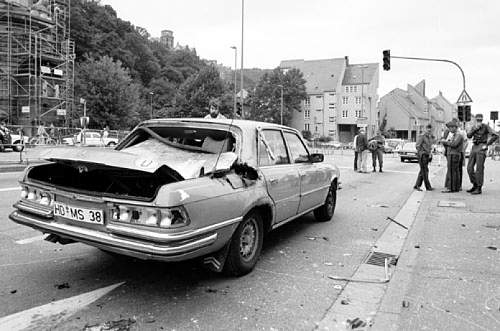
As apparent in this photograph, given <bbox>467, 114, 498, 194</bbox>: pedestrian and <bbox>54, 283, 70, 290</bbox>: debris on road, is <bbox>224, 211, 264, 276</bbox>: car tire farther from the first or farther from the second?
<bbox>467, 114, 498, 194</bbox>: pedestrian

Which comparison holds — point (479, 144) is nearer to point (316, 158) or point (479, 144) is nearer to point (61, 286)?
point (316, 158)

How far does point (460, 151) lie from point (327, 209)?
5.47 metres

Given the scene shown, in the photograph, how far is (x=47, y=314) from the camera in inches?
139

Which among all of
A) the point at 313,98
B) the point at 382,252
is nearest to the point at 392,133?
the point at 313,98

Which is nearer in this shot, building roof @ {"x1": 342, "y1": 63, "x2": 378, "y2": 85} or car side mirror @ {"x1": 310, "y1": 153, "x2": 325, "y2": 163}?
car side mirror @ {"x1": 310, "y1": 153, "x2": 325, "y2": 163}

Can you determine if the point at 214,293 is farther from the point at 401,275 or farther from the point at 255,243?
the point at 401,275

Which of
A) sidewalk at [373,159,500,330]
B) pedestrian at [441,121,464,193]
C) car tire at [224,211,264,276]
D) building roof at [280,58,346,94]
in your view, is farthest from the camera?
building roof at [280,58,346,94]

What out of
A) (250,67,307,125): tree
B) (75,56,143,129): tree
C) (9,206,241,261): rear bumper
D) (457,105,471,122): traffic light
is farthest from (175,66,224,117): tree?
(9,206,241,261): rear bumper

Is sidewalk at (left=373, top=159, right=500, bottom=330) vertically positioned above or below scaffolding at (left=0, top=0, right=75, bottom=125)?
below

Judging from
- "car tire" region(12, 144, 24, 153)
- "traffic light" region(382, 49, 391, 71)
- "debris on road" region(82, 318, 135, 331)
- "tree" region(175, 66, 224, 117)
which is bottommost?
"debris on road" region(82, 318, 135, 331)

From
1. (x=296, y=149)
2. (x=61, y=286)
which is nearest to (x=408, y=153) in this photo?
(x=296, y=149)

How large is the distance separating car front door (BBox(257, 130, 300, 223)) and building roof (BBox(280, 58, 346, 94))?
81430mm

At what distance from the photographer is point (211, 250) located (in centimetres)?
393

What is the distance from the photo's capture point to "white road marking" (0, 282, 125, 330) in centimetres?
332
